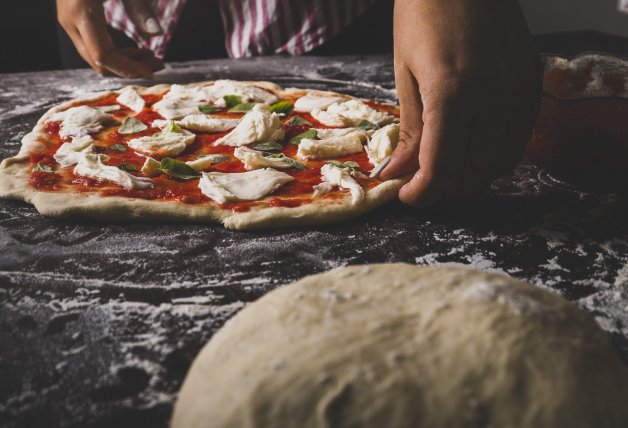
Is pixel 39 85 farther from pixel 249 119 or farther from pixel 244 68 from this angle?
pixel 249 119

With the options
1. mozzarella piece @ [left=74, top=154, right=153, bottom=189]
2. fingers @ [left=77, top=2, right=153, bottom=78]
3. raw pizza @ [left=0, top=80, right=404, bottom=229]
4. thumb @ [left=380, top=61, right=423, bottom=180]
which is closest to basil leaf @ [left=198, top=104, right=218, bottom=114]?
raw pizza @ [left=0, top=80, right=404, bottom=229]

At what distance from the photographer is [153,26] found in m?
3.10

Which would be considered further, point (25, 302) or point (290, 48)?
point (290, 48)

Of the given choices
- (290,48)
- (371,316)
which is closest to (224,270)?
(371,316)

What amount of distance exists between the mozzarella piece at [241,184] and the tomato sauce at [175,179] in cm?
2

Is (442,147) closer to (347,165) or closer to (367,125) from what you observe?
(347,165)

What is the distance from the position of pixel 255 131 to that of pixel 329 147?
0.29m

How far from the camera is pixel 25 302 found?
1.34m

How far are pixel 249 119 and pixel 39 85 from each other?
134cm

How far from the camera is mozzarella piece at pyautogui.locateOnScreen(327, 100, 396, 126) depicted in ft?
7.67

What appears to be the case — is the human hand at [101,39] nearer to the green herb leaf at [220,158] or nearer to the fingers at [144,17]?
the fingers at [144,17]

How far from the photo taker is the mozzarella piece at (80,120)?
2279mm

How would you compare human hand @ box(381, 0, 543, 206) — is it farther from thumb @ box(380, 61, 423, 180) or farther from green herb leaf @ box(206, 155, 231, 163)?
green herb leaf @ box(206, 155, 231, 163)

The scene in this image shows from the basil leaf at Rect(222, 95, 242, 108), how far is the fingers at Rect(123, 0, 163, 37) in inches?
31.6
